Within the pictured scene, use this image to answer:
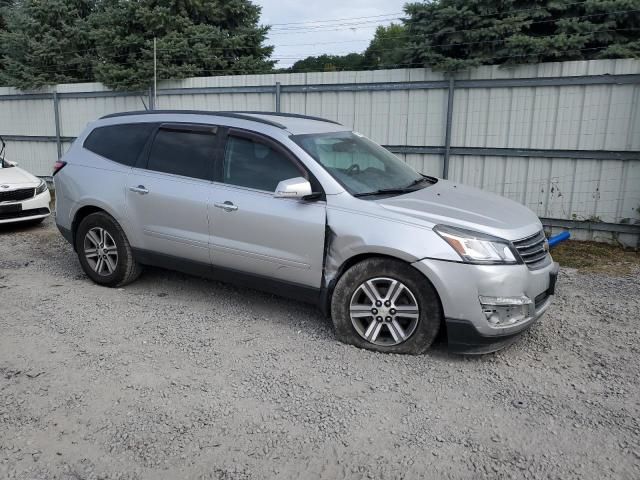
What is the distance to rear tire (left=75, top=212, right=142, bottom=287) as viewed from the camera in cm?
564

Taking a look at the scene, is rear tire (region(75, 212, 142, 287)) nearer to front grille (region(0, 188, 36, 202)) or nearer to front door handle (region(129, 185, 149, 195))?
front door handle (region(129, 185, 149, 195))

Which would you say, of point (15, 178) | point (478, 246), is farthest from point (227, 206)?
point (15, 178)

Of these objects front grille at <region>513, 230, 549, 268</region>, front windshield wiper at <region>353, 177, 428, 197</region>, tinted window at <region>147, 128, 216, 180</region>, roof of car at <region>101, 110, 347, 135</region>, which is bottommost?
front grille at <region>513, 230, 549, 268</region>

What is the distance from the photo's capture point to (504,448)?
10.3ft

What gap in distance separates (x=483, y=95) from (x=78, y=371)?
6.56 meters

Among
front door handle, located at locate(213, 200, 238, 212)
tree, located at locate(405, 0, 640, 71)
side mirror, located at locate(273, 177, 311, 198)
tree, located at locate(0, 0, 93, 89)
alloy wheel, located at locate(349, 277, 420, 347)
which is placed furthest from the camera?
tree, located at locate(0, 0, 93, 89)

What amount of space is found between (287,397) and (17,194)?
6.62m

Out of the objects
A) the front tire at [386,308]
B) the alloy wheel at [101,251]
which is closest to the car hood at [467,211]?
the front tire at [386,308]

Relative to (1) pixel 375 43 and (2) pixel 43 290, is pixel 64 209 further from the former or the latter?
(1) pixel 375 43

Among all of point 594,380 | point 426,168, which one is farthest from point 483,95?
point 594,380

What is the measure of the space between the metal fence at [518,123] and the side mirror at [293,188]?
468 centimetres

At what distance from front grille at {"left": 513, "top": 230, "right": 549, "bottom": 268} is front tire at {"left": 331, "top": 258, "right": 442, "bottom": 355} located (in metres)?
0.70

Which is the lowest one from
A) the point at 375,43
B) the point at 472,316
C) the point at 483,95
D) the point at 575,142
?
the point at 472,316

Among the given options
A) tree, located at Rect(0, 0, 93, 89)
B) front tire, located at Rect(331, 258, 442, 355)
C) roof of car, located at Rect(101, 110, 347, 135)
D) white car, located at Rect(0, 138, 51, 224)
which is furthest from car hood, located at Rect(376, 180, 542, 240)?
tree, located at Rect(0, 0, 93, 89)
